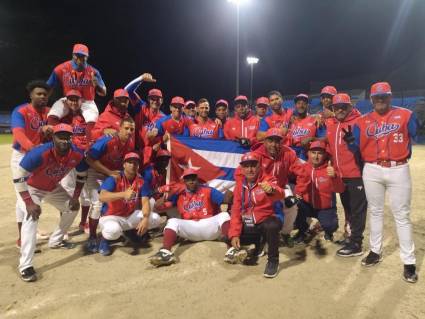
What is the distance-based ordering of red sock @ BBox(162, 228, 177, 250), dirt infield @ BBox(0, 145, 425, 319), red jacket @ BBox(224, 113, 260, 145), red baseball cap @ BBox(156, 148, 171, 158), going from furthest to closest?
1. red jacket @ BBox(224, 113, 260, 145)
2. red baseball cap @ BBox(156, 148, 171, 158)
3. red sock @ BBox(162, 228, 177, 250)
4. dirt infield @ BBox(0, 145, 425, 319)

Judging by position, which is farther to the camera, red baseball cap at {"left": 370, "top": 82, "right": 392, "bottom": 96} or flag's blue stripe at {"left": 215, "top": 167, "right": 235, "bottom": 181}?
flag's blue stripe at {"left": 215, "top": 167, "right": 235, "bottom": 181}

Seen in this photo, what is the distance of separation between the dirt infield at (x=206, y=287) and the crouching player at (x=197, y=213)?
0.80 feet

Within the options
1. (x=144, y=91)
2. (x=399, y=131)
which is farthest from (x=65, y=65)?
(x=144, y=91)

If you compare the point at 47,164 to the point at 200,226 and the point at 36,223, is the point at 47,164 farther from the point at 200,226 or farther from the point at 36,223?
the point at 200,226

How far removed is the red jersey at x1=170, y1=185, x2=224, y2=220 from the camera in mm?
4812

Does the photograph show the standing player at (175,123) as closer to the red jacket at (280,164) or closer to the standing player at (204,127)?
the standing player at (204,127)

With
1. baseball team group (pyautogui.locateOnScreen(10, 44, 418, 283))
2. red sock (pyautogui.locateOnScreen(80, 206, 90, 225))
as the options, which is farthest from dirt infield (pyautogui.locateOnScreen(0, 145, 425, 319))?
red sock (pyautogui.locateOnScreen(80, 206, 90, 225))

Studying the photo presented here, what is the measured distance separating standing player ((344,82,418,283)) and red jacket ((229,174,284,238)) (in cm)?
109

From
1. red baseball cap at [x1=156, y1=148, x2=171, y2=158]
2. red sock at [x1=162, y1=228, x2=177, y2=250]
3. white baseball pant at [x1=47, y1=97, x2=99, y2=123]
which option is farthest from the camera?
red baseball cap at [x1=156, y1=148, x2=171, y2=158]

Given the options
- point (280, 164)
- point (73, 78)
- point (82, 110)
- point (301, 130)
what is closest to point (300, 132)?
point (301, 130)

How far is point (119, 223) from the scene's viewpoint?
468cm

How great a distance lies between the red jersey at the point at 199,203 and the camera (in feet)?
15.8

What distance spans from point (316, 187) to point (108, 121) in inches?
130

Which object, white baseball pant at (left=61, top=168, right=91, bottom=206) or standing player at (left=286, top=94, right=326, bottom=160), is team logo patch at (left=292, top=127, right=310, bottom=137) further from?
white baseball pant at (left=61, top=168, right=91, bottom=206)
